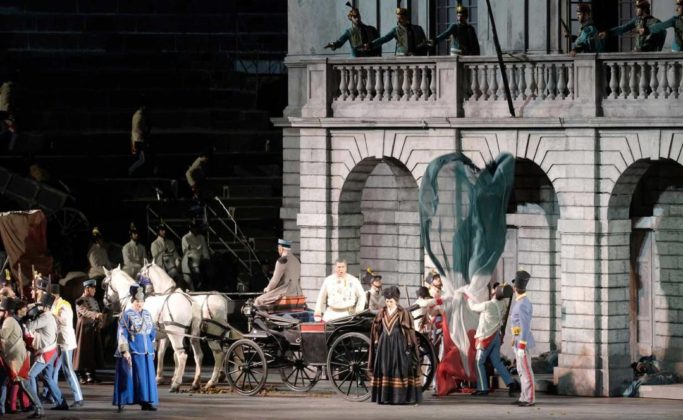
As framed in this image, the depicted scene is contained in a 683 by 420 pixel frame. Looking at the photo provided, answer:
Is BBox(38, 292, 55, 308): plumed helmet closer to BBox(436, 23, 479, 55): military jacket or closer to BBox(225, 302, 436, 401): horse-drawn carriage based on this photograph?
BBox(225, 302, 436, 401): horse-drawn carriage

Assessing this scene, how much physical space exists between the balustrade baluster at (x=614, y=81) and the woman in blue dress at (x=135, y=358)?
9.18 m

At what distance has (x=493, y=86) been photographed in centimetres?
4653

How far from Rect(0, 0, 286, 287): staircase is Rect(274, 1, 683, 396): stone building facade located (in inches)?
217

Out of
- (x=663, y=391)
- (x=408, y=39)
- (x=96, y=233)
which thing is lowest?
(x=663, y=391)

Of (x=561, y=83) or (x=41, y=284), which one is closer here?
(x=41, y=284)

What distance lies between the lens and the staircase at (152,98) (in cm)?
5506

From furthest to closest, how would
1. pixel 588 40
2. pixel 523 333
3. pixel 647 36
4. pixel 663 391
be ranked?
1. pixel 588 40
2. pixel 647 36
3. pixel 663 391
4. pixel 523 333

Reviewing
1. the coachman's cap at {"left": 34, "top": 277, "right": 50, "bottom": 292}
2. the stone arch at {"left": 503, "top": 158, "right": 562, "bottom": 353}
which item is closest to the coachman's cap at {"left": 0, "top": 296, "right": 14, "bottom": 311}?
the coachman's cap at {"left": 34, "top": 277, "right": 50, "bottom": 292}

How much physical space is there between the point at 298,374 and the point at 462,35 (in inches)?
272

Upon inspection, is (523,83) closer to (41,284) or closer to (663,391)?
(663,391)

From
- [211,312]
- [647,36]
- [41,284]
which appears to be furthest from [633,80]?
[41,284]

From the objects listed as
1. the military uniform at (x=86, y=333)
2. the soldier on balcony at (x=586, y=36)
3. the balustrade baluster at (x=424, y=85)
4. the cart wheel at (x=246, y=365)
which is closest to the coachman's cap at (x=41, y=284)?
the military uniform at (x=86, y=333)

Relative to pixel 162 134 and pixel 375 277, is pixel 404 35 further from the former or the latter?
pixel 162 134

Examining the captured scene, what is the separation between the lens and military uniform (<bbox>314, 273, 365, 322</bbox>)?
4319 centimetres
